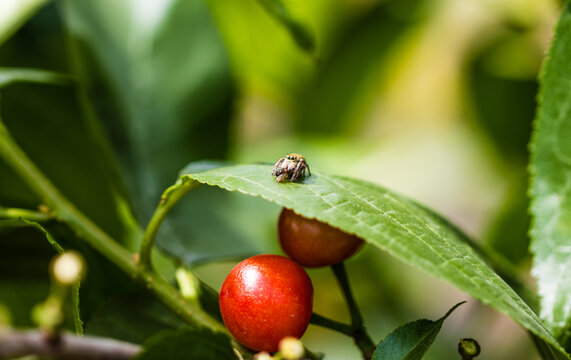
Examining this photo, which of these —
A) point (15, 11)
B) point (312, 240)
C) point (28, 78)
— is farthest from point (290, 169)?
point (15, 11)

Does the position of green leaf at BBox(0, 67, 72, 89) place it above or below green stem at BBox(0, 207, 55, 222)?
above

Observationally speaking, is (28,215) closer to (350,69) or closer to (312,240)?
(312,240)

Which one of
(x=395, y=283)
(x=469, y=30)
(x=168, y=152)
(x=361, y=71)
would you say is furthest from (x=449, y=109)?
(x=168, y=152)

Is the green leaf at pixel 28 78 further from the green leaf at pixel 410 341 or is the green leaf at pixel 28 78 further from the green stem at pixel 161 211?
the green leaf at pixel 410 341

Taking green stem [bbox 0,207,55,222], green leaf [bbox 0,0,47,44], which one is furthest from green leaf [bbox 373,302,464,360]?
green leaf [bbox 0,0,47,44]

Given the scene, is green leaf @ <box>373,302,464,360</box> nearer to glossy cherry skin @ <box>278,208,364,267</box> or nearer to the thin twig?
glossy cherry skin @ <box>278,208,364,267</box>

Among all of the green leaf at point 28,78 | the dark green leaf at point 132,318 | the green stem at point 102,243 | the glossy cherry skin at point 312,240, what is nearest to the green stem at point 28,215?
the green stem at point 102,243

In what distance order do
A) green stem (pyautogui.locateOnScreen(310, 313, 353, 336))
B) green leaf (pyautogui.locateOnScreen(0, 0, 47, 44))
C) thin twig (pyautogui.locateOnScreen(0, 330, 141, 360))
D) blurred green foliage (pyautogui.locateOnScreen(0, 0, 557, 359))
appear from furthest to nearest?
green leaf (pyautogui.locateOnScreen(0, 0, 47, 44))
blurred green foliage (pyautogui.locateOnScreen(0, 0, 557, 359))
green stem (pyautogui.locateOnScreen(310, 313, 353, 336))
thin twig (pyautogui.locateOnScreen(0, 330, 141, 360))
